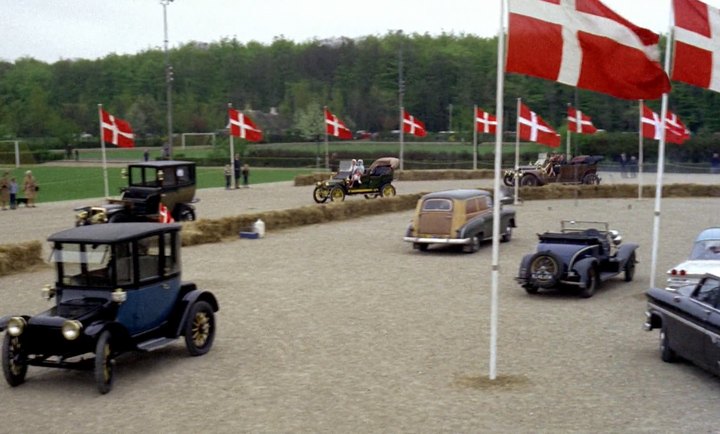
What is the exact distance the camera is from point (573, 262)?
16.4 meters

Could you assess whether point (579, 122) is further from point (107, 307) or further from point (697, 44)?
point (107, 307)

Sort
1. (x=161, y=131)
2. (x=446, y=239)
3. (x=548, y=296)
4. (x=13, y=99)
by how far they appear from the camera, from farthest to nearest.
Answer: (x=13, y=99) < (x=161, y=131) < (x=446, y=239) < (x=548, y=296)

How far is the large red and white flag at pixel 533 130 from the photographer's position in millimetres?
33875

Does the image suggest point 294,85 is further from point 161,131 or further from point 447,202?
point 447,202

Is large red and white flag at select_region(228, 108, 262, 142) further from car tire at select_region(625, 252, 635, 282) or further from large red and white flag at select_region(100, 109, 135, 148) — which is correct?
car tire at select_region(625, 252, 635, 282)

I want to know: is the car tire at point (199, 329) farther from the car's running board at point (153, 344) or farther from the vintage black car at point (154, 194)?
the vintage black car at point (154, 194)

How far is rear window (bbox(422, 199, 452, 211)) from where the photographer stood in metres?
23.0

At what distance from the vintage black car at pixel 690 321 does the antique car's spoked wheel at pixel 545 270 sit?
4.12 meters

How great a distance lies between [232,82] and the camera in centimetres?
13050

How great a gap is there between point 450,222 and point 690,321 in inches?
481

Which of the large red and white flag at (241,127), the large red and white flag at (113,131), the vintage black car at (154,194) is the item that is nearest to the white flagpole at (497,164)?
the vintage black car at (154,194)

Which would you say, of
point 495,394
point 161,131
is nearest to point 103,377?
point 495,394

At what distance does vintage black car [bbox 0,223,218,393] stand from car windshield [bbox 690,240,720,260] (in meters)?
8.24

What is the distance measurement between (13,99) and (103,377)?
125918 mm
